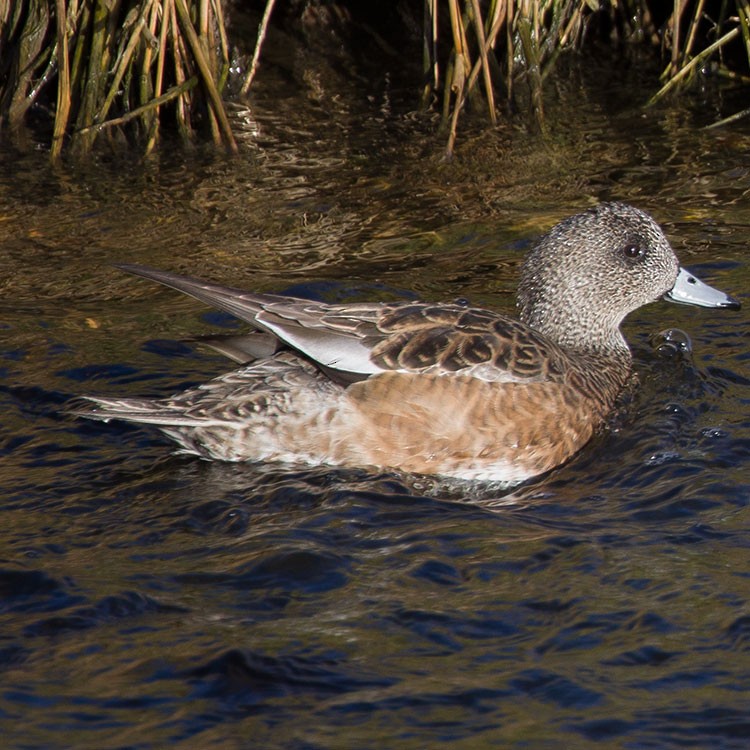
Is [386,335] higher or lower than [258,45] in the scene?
lower

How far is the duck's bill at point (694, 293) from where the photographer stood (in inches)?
221

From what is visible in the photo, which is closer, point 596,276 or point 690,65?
point 596,276

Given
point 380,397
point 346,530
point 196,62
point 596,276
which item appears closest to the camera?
point 346,530

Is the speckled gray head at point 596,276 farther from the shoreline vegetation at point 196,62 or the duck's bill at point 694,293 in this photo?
the shoreline vegetation at point 196,62

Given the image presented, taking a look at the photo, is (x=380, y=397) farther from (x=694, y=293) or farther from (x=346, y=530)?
(x=694, y=293)

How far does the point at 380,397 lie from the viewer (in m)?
4.68

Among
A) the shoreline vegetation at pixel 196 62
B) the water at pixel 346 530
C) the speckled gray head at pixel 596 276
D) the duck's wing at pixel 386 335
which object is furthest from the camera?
the shoreline vegetation at pixel 196 62

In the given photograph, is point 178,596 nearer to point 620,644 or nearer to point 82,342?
point 620,644

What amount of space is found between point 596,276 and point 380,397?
134cm

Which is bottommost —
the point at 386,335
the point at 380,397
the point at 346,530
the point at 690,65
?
the point at 346,530

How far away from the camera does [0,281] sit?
20.6 ft

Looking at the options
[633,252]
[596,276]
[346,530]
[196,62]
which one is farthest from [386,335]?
[196,62]

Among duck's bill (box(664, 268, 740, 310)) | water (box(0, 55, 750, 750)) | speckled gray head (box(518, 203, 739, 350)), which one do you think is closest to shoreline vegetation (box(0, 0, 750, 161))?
water (box(0, 55, 750, 750))

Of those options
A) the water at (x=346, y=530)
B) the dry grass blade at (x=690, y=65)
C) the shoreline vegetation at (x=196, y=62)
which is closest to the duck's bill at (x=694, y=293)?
the water at (x=346, y=530)
